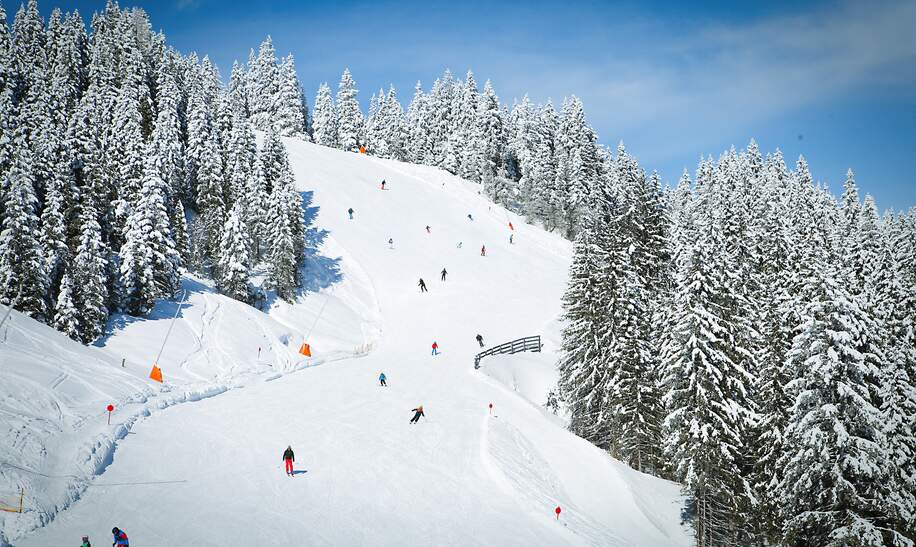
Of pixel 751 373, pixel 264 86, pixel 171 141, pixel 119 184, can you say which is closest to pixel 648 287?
pixel 751 373

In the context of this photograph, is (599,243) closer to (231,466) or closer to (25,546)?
(231,466)

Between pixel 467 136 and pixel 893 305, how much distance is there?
2709 inches

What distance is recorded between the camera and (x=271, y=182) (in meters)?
54.7

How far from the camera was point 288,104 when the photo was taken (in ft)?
312

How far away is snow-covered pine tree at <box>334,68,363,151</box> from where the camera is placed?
9588 cm

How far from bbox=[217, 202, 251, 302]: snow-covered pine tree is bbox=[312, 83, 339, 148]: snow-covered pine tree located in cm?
5909

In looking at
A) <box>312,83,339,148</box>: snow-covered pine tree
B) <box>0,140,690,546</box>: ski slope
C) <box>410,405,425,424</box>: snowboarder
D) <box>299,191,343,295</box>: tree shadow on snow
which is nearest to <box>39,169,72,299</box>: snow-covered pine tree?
<box>0,140,690,546</box>: ski slope

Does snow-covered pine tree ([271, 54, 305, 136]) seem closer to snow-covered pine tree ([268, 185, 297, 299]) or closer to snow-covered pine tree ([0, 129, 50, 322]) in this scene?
snow-covered pine tree ([268, 185, 297, 299])

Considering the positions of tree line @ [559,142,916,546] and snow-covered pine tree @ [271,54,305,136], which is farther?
snow-covered pine tree @ [271,54,305,136]

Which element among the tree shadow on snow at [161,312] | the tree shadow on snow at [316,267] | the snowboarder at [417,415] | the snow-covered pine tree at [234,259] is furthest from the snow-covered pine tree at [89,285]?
the tree shadow on snow at [316,267]

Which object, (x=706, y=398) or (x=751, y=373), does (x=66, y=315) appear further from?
(x=751, y=373)

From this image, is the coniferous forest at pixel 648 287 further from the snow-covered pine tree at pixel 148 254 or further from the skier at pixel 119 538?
the skier at pixel 119 538

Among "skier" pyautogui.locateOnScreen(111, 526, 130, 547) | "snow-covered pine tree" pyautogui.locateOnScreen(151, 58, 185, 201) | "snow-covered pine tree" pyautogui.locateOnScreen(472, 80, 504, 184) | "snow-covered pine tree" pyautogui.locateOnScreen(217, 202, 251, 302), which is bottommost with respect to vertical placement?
"skier" pyautogui.locateOnScreen(111, 526, 130, 547)

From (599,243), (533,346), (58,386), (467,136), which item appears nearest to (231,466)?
(58,386)
